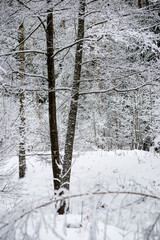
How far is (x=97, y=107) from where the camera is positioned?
16219mm

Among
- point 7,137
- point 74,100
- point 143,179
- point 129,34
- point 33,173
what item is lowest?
point 33,173

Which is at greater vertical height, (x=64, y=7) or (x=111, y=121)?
(x=64, y=7)

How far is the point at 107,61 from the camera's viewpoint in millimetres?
4871

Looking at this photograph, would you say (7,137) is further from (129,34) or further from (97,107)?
(97,107)

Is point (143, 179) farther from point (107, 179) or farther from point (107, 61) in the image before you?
point (107, 61)

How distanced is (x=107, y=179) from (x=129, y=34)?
5.01m

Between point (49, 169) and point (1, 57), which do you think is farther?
point (49, 169)

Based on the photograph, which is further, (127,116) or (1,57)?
(127,116)

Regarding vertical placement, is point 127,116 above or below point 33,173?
above

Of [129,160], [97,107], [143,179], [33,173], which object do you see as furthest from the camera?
[97,107]

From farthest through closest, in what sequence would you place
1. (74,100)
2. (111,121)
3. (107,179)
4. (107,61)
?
(111,121) → (107,179) → (107,61) → (74,100)

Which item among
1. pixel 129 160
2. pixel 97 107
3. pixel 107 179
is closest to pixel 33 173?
pixel 107 179

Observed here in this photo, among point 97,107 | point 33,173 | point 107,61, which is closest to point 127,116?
point 97,107

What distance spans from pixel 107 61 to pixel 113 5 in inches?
52.3
